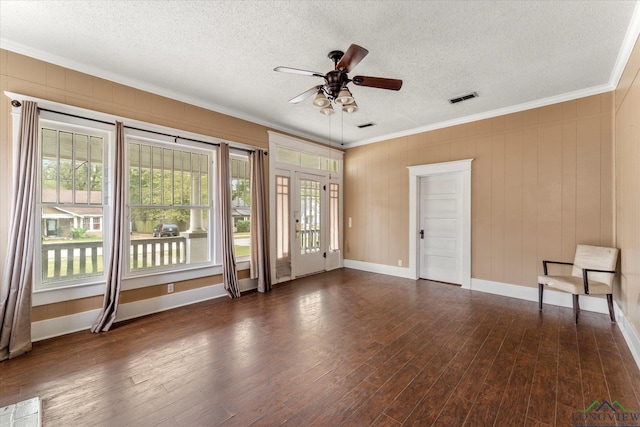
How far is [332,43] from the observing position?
9.04 ft

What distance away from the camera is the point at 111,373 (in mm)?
2340

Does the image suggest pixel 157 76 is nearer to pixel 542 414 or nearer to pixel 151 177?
pixel 151 177

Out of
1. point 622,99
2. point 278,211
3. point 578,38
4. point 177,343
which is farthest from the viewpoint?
point 278,211

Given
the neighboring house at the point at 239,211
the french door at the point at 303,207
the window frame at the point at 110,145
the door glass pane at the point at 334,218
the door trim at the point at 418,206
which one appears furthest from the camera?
the door glass pane at the point at 334,218

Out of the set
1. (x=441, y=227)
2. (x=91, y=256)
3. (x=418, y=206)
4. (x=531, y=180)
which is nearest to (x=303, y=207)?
(x=418, y=206)

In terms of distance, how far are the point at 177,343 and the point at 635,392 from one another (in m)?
3.94

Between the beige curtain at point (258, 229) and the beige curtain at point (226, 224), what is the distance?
433 mm

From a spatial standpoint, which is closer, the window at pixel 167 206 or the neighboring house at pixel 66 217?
the neighboring house at pixel 66 217

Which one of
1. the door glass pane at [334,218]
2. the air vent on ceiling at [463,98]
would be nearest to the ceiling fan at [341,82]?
the air vent on ceiling at [463,98]

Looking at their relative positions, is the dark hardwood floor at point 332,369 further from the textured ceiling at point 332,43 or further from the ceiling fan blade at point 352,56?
the textured ceiling at point 332,43

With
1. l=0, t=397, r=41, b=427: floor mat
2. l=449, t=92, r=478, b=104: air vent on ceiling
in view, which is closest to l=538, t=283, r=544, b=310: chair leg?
l=449, t=92, r=478, b=104: air vent on ceiling

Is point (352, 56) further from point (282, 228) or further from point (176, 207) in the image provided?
point (282, 228)

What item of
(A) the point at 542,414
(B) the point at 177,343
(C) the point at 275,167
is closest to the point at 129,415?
(B) the point at 177,343
